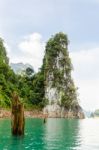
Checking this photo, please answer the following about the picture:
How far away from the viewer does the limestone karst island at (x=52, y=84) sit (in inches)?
6116

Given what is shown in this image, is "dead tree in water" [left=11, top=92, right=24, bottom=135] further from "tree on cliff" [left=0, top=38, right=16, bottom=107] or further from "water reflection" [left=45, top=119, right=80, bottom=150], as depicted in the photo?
"tree on cliff" [left=0, top=38, right=16, bottom=107]

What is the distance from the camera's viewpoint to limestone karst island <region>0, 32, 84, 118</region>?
510 ft

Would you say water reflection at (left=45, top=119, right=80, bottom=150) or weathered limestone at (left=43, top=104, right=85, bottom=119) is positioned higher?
weathered limestone at (left=43, top=104, right=85, bottom=119)

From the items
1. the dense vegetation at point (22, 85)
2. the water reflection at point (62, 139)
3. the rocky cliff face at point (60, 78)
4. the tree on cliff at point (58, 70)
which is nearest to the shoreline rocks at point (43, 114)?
the rocky cliff face at point (60, 78)

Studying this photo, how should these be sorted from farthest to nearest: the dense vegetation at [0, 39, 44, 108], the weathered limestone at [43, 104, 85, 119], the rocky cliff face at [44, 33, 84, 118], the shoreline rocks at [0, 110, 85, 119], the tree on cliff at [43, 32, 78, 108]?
the tree on cliff at [43, 32, 78, 108] → the rocky cliff face at [44, 33, 84, 118] → the weathered limestone at [43, 104, 85, 119] → the dense vegetation at [0, 39, 44, 108] → the shoreline rocks at [0, 110, 85, 119]

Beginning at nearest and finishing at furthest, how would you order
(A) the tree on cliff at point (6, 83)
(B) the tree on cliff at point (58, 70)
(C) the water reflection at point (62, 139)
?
(C) the water reflection at point (62, 139), (A) the tree on cliff at point (6, 83), (B) the tree on cliff at point (58, 70)

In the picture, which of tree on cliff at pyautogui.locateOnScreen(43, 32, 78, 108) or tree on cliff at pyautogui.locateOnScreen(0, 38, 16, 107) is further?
tree on cliff at pyautogui.locateOnScreen(43, 32, 78, 108)

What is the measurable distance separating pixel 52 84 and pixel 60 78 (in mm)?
4487

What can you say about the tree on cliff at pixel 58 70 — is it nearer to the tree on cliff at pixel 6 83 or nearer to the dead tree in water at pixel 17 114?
the tree on cliff at pixel 6 83

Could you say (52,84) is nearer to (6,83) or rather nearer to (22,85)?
(22,85)

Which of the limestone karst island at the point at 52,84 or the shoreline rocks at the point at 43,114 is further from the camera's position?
the limestone karst island at the point at 52,84

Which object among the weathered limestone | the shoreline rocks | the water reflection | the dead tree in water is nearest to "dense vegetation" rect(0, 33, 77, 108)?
the weathered limestone

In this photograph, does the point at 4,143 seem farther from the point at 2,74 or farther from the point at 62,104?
the point at 62,104

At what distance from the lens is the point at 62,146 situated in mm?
37906
